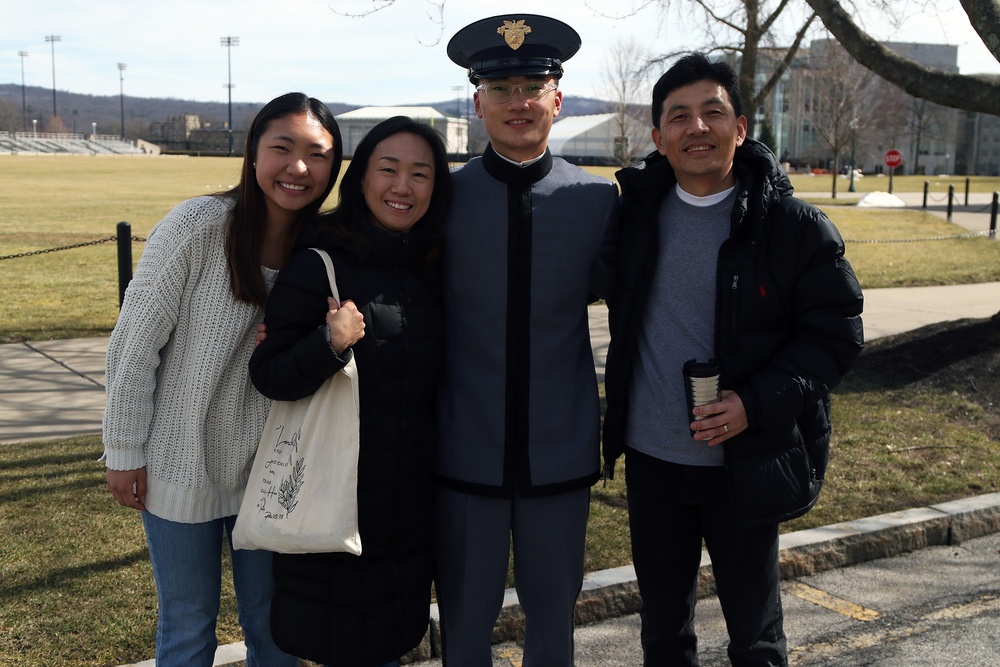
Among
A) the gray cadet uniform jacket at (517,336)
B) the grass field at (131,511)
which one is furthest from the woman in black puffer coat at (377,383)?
the grass field at (131,511)

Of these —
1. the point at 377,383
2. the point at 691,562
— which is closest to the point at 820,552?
the point at 691,562

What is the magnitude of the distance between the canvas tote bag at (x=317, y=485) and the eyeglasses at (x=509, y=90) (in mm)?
767

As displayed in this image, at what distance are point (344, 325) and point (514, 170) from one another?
765mm

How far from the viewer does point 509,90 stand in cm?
301

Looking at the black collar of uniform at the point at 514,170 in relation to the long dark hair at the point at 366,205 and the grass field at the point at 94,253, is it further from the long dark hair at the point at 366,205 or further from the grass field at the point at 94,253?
the grass field at the point at 94,253

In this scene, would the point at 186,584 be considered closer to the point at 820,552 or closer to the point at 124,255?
the point at 820,552

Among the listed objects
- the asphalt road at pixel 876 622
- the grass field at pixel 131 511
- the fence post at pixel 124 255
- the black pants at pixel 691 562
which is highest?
the fence post at pixel 124 255

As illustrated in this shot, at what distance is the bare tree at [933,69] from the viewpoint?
308 inches

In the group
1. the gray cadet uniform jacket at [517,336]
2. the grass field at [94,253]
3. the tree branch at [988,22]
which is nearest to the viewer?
the gray cadet uniform jacket at [517,336]

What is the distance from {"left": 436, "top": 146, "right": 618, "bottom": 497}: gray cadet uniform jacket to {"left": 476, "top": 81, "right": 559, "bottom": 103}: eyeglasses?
0.58 feet

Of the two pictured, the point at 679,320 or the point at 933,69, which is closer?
the point at 679,320

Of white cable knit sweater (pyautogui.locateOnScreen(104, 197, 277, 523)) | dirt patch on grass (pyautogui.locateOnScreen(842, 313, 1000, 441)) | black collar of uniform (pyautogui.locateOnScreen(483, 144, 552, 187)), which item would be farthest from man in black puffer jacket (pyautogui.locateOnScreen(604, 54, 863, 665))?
dirt patch on grass (pyautogui.locateOnScreen(842, 313, 1000, 441))

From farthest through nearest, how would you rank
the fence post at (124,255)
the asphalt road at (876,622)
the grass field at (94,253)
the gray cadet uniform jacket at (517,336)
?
1. the grass field at (94,253)
2. the fence post at (124,255)
3. the asphalt road at (876,622)
4. the gray cadet uniform jacket at (517,336)

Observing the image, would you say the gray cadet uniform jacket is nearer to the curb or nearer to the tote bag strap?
the tote bag strap
